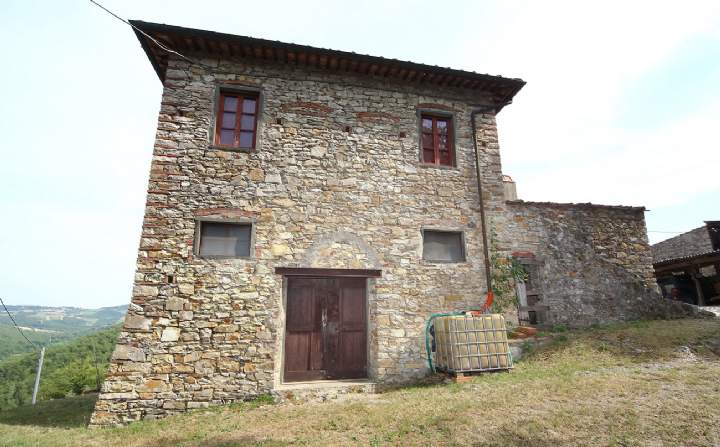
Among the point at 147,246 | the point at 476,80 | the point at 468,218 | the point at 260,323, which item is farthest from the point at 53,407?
the point at 476,80

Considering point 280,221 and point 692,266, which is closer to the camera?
point 280,221

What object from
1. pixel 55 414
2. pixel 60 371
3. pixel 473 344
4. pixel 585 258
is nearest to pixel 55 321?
pixel 60 371

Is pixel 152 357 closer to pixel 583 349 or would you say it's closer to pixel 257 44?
pixel 257 44

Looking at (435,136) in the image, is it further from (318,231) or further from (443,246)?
(318,231)

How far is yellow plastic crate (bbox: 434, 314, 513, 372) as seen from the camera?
632 cm

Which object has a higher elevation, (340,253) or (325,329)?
(340,253)

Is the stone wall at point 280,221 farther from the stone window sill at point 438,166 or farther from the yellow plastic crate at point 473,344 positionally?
the yellow plastic crate at point 473,344

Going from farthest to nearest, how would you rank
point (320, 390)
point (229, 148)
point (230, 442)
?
point (229, 148) < point (320, 390) < point (230, 442)

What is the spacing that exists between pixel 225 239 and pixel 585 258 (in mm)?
8151

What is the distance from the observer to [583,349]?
6.81m

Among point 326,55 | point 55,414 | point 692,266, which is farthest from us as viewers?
point 692,266

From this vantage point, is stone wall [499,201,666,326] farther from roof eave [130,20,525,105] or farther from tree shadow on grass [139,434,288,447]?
tree shadow on grass [139,434,288,447]

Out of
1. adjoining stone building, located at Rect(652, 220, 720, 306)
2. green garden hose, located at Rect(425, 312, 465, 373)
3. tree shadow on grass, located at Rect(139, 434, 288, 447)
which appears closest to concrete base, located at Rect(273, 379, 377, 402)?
green garden hose, located at Rect(425, 312, 465, 373)

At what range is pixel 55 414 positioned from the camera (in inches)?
264
